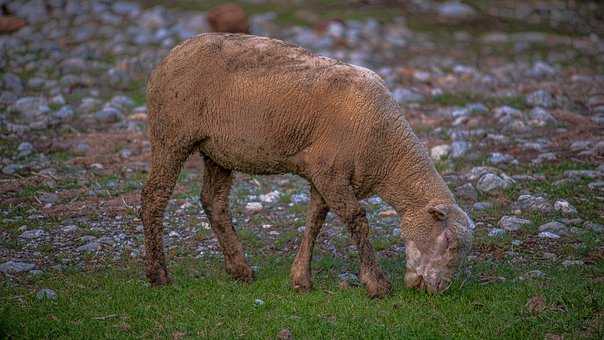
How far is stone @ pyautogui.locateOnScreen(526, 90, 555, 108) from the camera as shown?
1823cm

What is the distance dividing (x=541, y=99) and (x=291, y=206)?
827 cm

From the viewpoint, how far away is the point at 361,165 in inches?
351

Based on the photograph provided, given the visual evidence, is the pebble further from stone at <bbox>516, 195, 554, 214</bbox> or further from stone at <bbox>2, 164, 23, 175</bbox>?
stone at <bbox>2, 164, 23, 175</bbox>

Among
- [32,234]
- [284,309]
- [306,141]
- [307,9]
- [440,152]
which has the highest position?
[306,141]

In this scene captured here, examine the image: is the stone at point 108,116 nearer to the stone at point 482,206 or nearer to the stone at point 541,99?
the stone at point 482,206

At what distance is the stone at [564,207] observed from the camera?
1200cm

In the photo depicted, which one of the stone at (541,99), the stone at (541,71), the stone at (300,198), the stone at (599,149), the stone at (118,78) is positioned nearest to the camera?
the stone at (300,198)

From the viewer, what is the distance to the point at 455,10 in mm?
31031

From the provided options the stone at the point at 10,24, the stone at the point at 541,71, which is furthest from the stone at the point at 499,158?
the stone at the point at 10,24

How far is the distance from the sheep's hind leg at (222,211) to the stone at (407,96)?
9.88 metres

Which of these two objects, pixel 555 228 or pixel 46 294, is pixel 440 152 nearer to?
pixel 555 228

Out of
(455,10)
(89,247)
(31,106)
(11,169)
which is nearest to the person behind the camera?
(89,247)

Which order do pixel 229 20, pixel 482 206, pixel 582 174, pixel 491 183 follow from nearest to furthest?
pixel 482 206, pixel 491 183, pixel 582 174, pixel 229 20

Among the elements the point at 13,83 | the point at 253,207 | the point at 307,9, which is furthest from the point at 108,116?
the point at 307,9
